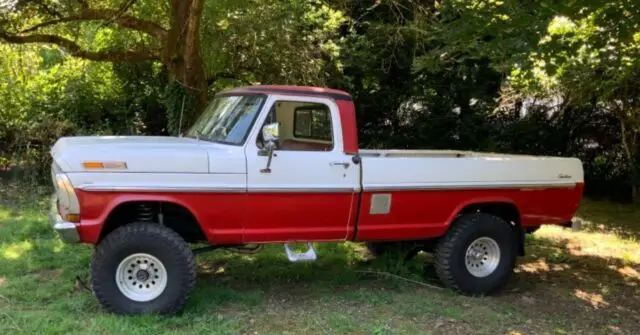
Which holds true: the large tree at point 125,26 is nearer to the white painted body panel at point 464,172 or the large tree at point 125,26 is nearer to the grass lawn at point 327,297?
the grass lawn at point 327,297

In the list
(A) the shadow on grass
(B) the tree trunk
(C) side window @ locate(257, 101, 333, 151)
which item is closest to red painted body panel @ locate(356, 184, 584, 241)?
(C) side window @ locate(257, 101, 333, 151)

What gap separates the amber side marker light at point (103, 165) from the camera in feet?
16.3

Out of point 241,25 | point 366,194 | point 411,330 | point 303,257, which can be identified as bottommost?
point 411,330

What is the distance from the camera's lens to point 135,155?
5.12 metres

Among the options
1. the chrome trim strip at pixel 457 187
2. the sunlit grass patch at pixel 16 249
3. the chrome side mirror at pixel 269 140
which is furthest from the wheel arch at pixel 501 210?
the sunlit grass patch at pixel 16 249

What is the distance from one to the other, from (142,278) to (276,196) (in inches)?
53.4

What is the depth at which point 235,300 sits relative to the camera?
581 centimetres

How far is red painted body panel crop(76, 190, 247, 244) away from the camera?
4973 millimetres

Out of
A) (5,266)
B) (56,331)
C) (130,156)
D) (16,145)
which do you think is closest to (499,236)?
(130,156)

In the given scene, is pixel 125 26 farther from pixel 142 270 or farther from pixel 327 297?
pixel 327 297

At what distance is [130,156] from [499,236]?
385cm

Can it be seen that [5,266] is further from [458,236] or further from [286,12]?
[286,12]

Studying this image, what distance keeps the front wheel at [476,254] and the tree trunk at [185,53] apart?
601 cm

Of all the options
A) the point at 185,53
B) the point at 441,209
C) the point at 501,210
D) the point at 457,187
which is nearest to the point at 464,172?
the point at 457,187
